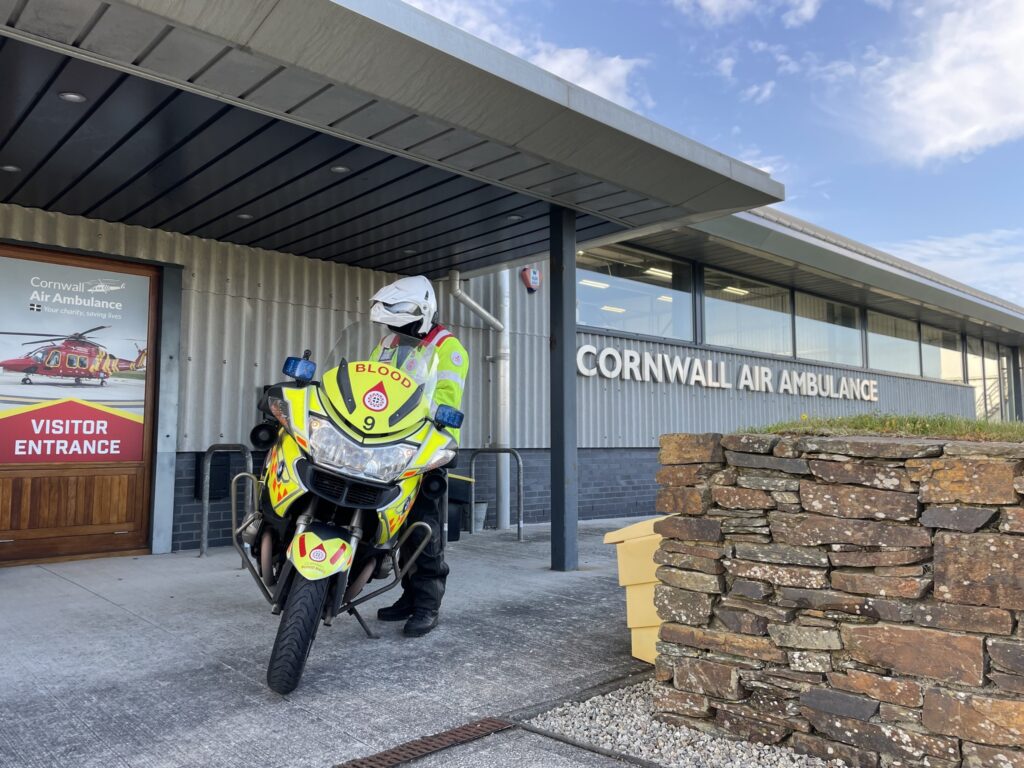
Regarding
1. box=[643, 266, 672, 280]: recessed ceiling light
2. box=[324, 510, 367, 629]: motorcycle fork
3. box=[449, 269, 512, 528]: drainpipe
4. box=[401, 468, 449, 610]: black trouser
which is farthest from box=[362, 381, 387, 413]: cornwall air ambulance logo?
box=[643, 266, 672, 280]: recessed ceiling light

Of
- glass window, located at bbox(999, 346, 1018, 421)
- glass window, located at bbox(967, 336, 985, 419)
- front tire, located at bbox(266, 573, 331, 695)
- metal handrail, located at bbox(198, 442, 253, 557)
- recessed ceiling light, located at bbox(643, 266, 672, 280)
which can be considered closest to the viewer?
front tire, located at bbox(266, 573, 331, 695)

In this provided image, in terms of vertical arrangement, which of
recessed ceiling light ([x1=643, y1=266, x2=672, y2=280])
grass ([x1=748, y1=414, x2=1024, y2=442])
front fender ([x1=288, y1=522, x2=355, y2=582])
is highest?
recessed ceiling light ([x1=643, y1=266, x2=672, y2=280])

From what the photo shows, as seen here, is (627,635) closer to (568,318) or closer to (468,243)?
(568,318)

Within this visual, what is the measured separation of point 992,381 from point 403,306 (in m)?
20.0

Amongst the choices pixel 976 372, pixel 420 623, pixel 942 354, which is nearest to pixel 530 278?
pixel 420 623

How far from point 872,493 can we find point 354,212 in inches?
182

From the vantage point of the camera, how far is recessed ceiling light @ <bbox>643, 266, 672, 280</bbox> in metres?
10.6

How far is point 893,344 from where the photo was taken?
15922 millimetres

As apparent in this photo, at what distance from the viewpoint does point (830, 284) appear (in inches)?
514

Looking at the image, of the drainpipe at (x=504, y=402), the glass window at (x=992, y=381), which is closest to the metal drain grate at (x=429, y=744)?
the drainpipe at (x=504, y=402)

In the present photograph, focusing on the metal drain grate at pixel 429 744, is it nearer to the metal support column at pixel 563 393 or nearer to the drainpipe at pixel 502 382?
the metal support column at pixel 563 393

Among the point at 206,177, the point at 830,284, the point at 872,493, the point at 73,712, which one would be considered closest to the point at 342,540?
the point at 73,712

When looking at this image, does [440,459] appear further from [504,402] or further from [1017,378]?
[1017,378]

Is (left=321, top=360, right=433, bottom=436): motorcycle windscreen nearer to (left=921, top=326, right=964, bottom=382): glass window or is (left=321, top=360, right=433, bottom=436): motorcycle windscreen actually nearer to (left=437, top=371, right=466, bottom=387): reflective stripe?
(left=437, top=371, right=466, bottom=387): reflective stripe
